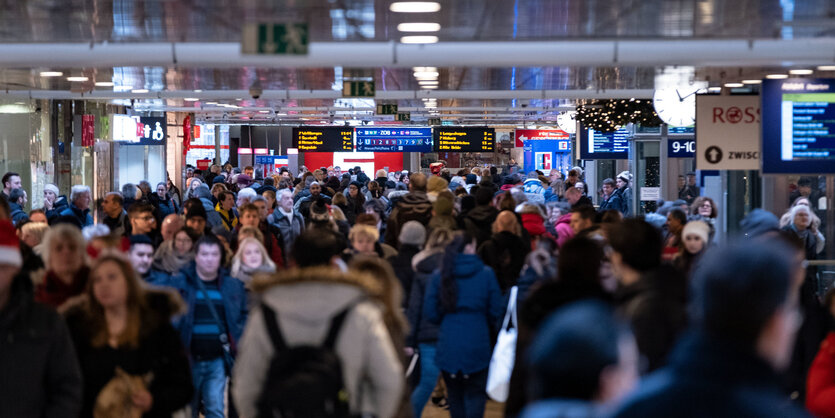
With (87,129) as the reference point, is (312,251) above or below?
below

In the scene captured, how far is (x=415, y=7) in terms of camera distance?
317 inches

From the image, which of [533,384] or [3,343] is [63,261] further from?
[533,384]

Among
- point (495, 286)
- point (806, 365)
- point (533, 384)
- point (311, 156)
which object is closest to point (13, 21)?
point (495, 286)

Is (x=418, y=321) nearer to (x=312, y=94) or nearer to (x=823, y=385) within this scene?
(x=823, y=385)

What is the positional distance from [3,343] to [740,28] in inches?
273

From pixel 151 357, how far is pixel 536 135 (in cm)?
3937

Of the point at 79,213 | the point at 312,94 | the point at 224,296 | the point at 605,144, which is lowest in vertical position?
the point at 224,296

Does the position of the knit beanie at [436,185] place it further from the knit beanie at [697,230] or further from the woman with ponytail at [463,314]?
the woman with ponytail at [463,314]

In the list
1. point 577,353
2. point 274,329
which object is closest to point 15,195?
point 274,329

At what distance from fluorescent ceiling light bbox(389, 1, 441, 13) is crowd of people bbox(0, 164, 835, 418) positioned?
62.3 inches

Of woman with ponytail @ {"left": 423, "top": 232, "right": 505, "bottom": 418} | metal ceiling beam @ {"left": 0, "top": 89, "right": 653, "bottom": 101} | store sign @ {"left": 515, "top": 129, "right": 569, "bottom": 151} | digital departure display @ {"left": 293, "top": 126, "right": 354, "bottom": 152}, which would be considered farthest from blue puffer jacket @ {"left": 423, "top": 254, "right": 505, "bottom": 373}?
store sign @ {"left": 515, "top": 129, "right": 569, "bottom": 151}

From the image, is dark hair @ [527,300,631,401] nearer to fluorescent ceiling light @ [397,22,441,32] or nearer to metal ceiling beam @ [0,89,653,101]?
fluorescent ceiling light @ [397,22,441,32]

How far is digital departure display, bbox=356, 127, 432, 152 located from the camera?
37.6 m

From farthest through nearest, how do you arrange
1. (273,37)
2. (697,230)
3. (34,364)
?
(273,37)
(697,230)
(34,364)
